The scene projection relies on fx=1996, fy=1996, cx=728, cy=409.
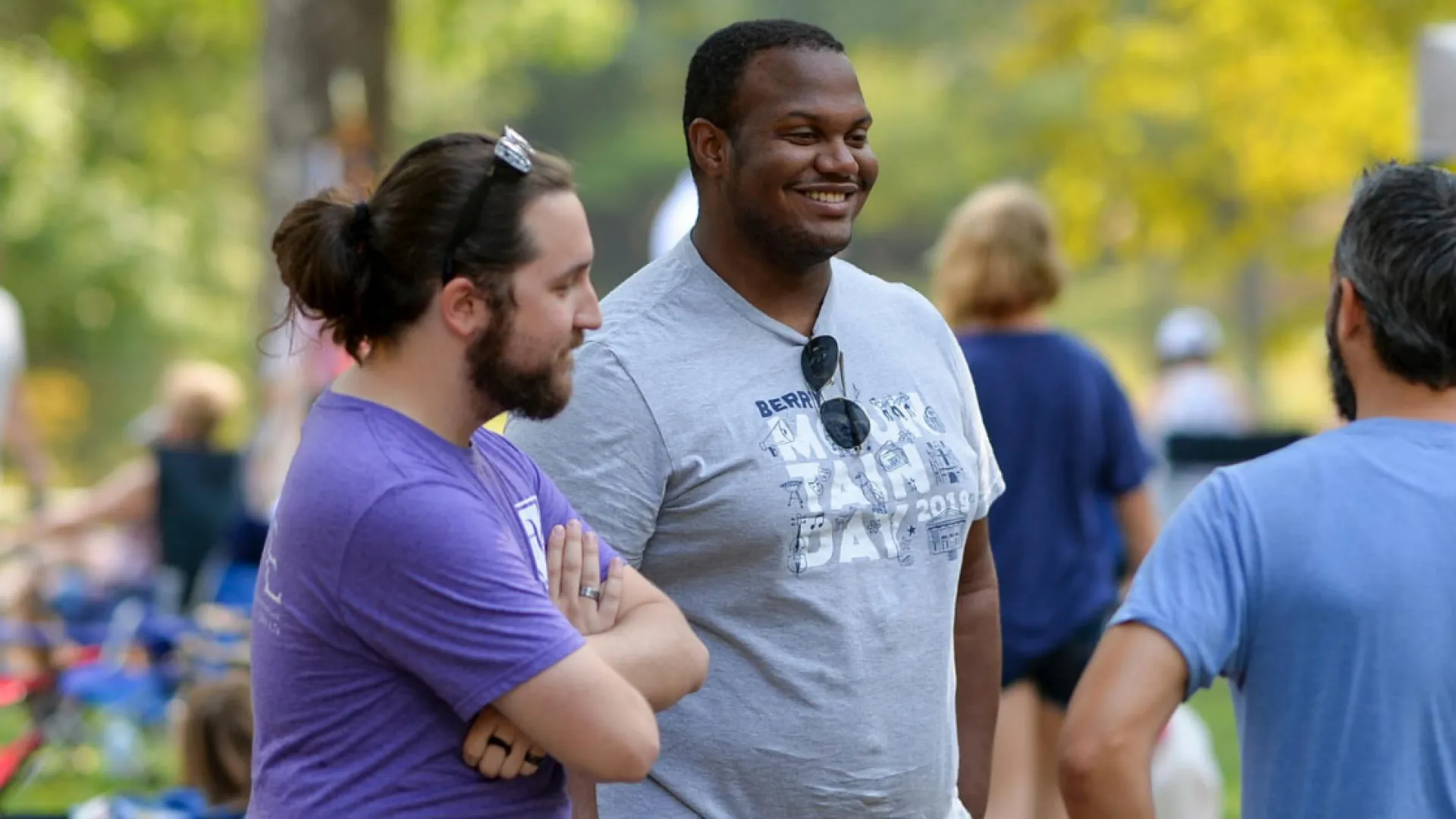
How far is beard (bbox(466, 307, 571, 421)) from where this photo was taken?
2.55 meters

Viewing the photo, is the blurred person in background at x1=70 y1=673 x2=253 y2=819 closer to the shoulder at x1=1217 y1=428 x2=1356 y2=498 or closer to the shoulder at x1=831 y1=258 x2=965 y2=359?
the shoulder at x1=831 y1=258 x2=965 y2=359

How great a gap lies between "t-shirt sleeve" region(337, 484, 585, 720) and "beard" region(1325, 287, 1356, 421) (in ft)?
3.87

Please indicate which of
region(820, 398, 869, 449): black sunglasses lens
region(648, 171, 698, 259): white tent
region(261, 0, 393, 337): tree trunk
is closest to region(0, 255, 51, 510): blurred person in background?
region(648, 171, 698, 259): white tent

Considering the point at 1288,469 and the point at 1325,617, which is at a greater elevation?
the point at 1288,469

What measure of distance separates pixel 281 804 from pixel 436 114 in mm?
34010

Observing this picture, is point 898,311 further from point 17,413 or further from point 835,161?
point 17,413

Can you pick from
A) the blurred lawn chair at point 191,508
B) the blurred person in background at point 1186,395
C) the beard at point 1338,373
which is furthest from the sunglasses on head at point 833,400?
the blurred person in background at point 1186,395

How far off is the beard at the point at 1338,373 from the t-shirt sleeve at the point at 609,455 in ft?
3.24

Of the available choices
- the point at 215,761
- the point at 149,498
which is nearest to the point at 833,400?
the point at 215,761

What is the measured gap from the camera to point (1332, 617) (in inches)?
102

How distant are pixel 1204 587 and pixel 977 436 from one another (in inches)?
36.8

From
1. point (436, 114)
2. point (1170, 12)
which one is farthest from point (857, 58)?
point (1170, 12)

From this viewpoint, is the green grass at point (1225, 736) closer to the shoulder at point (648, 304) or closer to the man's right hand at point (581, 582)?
the shoulder at point (648, 304)

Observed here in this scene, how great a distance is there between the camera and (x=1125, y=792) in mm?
2607
